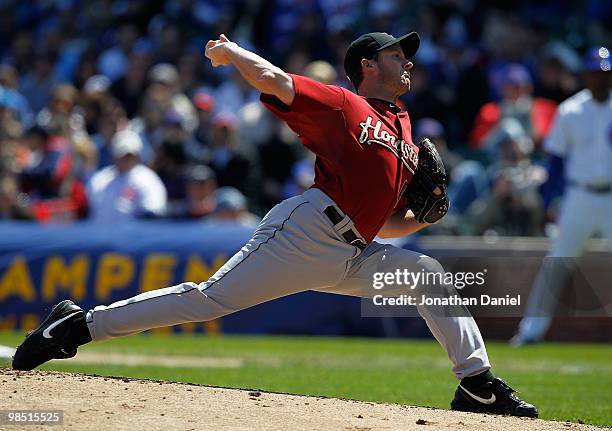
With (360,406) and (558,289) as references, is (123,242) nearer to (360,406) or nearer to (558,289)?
(558,289)

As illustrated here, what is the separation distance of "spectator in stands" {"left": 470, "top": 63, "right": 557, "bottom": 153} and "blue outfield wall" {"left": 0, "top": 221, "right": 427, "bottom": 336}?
10.9ft

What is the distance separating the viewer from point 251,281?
6148 mm

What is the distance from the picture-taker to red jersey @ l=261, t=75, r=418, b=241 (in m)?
6.05

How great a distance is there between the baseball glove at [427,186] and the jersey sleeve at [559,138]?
5569mm

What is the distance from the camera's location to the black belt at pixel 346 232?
20.3ft

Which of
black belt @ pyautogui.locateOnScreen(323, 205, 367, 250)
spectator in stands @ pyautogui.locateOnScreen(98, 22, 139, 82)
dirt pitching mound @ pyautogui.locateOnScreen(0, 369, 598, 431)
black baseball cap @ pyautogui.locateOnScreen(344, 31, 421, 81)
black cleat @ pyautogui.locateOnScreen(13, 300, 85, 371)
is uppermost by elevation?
spectator in stands @ pyautogui.locateOnScreen(98, 22, 139, 82)

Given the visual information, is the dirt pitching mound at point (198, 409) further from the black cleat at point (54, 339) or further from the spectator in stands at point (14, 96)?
the spectator in stands at point (14, 96)

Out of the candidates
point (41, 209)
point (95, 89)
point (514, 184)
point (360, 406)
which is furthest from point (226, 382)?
point (95, 89)

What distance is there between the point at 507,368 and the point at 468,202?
4.23 metres

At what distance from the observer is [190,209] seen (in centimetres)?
1427

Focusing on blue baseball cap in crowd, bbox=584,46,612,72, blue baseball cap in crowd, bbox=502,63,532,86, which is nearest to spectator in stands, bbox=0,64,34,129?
blue baseball cap in crowd, bbox=502,63,532,86

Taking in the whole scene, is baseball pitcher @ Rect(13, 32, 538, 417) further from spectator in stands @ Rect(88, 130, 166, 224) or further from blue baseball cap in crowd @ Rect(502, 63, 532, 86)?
blue baseball cap in crowd @ Rect(502, 63, 532, 86)

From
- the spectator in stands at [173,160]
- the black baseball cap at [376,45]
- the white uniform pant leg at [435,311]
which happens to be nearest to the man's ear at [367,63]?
the black baseball cap at [376,45]

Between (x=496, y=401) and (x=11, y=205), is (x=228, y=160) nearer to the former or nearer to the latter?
(x=11, y=205)
